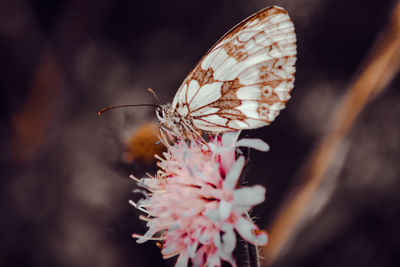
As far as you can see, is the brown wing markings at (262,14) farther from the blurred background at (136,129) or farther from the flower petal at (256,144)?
the blurred background at (136,129)

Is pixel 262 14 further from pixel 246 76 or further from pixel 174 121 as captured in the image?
pixel 174 121

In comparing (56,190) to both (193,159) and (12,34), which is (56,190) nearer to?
(12,34)

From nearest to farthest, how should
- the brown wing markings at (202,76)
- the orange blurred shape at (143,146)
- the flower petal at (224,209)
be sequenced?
the flower petal at (224,209)
the brown wing markings at (202,76)
the orange blurred shape at (143,146)

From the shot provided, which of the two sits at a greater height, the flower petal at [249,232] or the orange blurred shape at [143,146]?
the orange blurred shape at [143,146]

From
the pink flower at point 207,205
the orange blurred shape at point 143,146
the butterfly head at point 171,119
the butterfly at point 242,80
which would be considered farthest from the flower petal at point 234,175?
the orange blurred shape at point 143,146

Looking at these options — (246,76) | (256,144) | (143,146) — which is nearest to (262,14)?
(246,76)

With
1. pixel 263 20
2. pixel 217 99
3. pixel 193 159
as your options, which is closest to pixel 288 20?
pixel 263 20

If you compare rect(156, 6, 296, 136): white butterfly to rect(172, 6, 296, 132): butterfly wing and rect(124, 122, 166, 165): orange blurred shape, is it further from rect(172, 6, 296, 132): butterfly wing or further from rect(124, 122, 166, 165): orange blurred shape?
rect(124, 122, 166, 165): orange blurred shape
